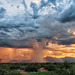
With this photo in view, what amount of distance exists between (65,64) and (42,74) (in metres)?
12.6

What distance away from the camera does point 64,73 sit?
17812 mm

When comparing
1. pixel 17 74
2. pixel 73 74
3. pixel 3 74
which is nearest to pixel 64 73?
pixel 73 74

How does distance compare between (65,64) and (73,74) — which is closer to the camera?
(73,74)

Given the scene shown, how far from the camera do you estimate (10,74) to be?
1694 centimetres

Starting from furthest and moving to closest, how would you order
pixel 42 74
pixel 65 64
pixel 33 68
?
1. pixel 65 64
2. pixel 33 68
3. pixel 42 74

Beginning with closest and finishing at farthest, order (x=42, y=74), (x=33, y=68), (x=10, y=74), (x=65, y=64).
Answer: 1. (x=10, y=74)
2. (x=42, y=74)
3. (x=33, y=68)
4. (x=65, y=64)

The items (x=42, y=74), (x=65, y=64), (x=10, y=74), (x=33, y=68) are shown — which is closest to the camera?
(x=10, y=74)

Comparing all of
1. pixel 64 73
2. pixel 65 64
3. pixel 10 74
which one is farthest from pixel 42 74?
pixel 65 64

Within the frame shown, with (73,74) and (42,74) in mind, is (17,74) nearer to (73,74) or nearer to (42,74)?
(42,74)

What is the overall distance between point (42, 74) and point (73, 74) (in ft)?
14.4

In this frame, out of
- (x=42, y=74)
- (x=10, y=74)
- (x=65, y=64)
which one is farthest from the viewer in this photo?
(x=65, y=64)

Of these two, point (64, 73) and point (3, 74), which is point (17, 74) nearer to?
point (3, 74)

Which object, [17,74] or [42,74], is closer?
[17,74]

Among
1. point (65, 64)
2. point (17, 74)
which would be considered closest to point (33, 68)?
point (17, 74)
